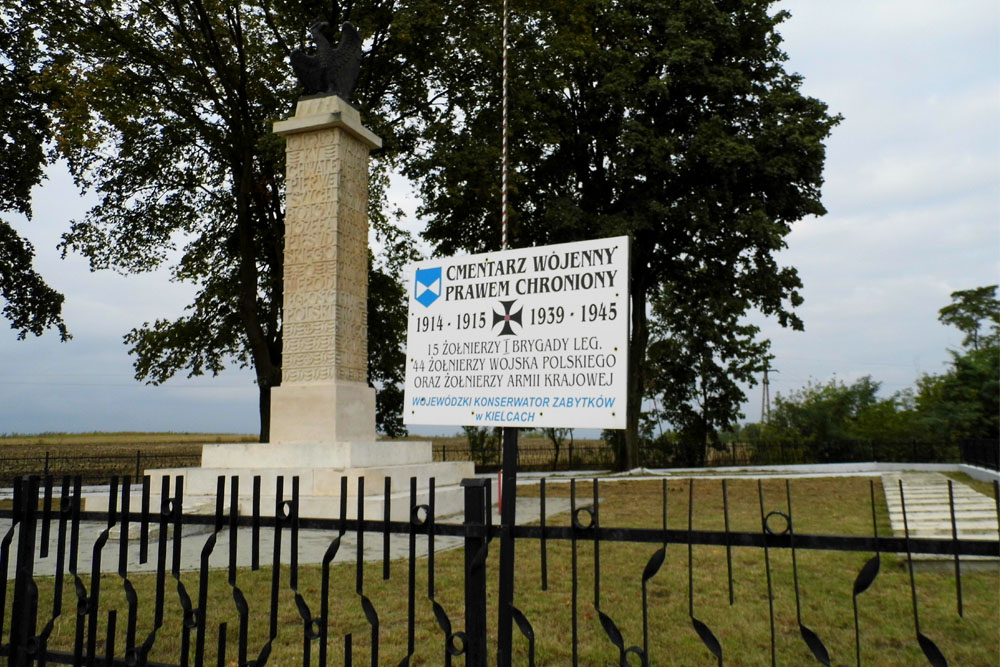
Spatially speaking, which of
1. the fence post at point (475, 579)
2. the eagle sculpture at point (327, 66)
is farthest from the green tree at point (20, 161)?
the fence post at point (475, 579)

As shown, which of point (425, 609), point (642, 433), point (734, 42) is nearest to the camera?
point (425, 609)

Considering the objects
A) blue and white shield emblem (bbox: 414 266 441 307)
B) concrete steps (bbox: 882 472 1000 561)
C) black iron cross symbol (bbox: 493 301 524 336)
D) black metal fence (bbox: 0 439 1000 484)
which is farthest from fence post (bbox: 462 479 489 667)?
black metal fence (bbox: 0 439 1000 484)

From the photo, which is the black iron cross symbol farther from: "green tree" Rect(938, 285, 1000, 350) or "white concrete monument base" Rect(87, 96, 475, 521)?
"green tree" Rect(938, 285, 1000, 350)

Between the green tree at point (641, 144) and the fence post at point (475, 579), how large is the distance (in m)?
15.6

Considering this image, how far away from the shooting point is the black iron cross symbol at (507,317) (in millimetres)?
3023

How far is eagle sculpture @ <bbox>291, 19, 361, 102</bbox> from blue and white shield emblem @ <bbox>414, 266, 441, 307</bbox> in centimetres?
993

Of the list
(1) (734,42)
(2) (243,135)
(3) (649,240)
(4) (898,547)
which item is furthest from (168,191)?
(4) (898,547)

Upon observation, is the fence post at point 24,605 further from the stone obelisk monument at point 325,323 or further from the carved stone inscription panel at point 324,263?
the carved stone inscription panel at point 324,263

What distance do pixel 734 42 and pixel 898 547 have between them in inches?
824

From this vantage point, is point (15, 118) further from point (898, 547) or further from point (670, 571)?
point (898, 547)

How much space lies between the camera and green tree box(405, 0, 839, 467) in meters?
18.9

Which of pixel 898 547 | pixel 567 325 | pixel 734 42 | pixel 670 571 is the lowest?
pixel 670 571

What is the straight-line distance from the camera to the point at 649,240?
21.8 m

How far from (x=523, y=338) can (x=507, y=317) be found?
0.13 metres
